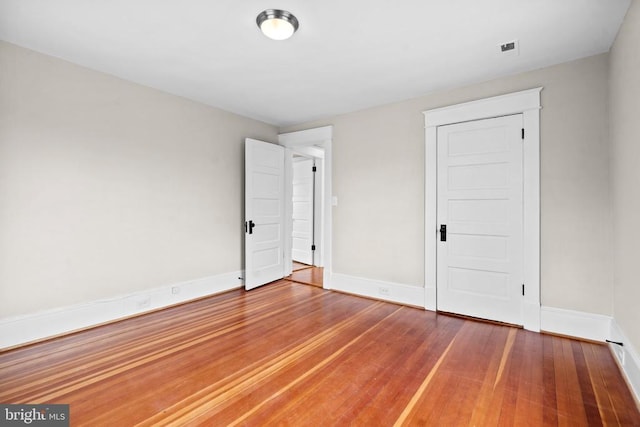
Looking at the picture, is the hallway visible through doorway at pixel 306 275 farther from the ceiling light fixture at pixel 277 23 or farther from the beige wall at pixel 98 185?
the ceiling light fixture at pixel 277 23

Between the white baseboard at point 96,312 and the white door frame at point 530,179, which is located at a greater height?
the white door frame at point 530,179

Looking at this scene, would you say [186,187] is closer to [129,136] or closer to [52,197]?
[129,136]

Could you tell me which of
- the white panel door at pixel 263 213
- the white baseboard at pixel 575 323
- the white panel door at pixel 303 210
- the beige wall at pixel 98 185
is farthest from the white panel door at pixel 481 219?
the white panel door at pixel 303 210

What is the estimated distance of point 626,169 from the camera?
2141 mm

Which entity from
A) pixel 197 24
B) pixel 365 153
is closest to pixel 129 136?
pixel 197 24

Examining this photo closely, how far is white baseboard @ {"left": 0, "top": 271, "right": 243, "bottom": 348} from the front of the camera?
2.52 meters

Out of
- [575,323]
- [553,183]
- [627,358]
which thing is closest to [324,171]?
[553,183]

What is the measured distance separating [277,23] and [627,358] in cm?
345

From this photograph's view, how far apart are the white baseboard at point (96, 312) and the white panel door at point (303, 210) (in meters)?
2.42

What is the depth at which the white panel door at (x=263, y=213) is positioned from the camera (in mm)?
4320

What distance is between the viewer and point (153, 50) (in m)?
2.62

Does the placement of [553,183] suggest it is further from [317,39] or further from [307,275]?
[307,275]

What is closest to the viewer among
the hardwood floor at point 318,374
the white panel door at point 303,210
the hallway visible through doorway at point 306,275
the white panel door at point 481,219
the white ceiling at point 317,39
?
the hardwood floor at point 318,374

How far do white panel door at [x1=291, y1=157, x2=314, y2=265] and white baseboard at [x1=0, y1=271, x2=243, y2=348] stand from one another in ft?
7.95
